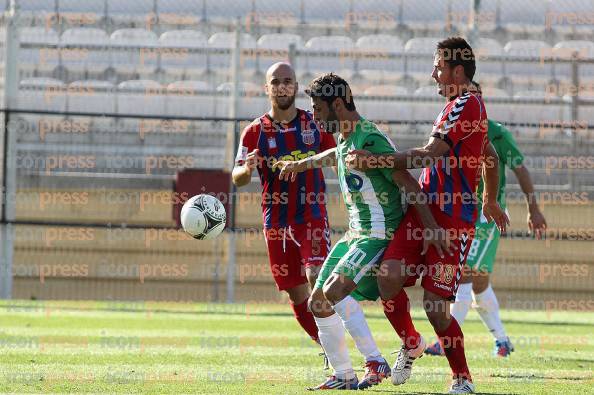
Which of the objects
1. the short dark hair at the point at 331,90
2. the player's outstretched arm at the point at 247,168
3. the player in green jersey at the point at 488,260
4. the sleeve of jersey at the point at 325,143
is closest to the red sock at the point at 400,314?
the short dark hair at the point at 331,90

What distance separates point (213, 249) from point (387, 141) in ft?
33.5

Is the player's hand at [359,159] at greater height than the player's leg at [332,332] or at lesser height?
greater

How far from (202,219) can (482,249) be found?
259 cm

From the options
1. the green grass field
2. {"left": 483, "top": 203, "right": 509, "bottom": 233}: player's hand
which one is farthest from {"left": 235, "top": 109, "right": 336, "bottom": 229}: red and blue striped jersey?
{"left": 483, "top": 203, "right": 509, "bottom": 233}: player's hand

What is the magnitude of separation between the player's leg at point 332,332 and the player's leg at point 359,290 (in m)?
0.07

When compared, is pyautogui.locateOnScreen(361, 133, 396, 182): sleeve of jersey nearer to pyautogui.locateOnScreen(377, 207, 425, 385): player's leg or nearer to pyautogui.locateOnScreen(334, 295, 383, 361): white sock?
pyautogui.locateOnScreen(377, 207, 425, 385): player's leg

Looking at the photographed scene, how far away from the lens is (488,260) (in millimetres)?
9344

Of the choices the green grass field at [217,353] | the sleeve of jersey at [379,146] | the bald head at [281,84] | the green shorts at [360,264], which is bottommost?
the green grass field at [217,353]

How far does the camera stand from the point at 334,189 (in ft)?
55.0

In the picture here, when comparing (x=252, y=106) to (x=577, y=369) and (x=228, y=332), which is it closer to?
(x=228, y=332)

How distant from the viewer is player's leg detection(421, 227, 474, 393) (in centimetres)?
622

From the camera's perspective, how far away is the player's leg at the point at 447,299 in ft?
20.4

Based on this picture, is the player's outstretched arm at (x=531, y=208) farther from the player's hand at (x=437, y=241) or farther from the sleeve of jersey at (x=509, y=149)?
the player's hand at (x=437, y=241)

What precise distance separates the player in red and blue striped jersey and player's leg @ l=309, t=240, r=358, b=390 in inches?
39.4
